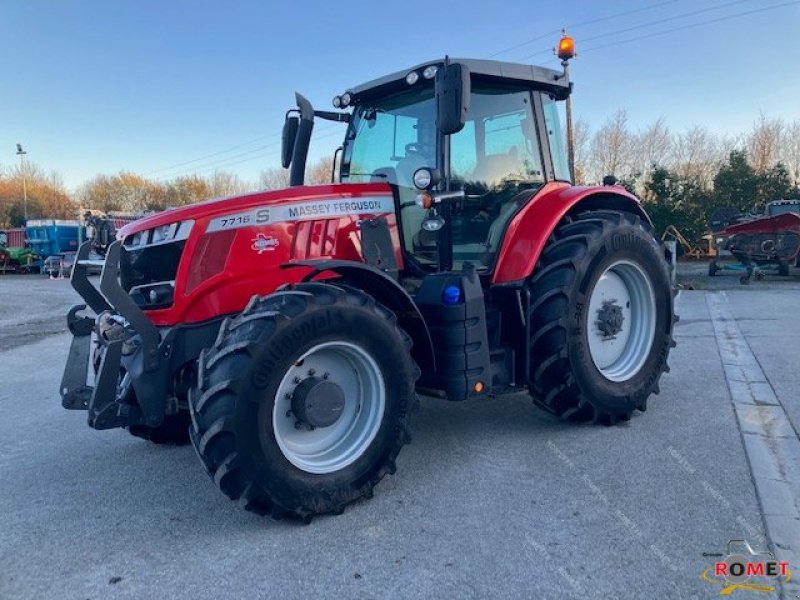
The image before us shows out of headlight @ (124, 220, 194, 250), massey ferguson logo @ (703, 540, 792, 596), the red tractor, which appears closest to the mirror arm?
the red tractor

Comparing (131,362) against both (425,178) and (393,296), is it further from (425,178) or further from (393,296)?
(425,178)

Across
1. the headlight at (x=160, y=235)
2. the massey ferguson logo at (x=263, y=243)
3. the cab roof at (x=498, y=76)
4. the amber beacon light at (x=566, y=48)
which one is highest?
the amber beacon light at (x=566, y=48)

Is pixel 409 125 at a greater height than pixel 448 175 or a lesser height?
greater

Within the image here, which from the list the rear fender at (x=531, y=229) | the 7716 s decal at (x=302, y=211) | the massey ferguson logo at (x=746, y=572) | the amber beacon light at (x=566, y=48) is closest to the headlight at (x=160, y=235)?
the 7716 s decal at (x=302, y=211)

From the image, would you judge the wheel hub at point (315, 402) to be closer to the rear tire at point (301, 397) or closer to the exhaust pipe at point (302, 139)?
the rear tire at point (301, 397)

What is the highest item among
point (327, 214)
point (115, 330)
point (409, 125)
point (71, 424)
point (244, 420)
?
point (409, 125)

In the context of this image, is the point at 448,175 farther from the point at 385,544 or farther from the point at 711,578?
the point at 711,578

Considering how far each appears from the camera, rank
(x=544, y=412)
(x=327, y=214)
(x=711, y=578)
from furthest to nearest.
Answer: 1. (x=544, y=412)
2. (x=327, y=214)
3. (x=711, y=578)

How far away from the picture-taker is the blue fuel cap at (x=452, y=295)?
12.0ft

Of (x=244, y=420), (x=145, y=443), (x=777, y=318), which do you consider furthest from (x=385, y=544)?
(x=777, y=318)

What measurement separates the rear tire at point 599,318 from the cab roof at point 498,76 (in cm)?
99

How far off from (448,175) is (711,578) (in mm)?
2562

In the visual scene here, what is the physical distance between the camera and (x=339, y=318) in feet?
10.1

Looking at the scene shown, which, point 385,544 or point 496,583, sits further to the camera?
point 385,544
